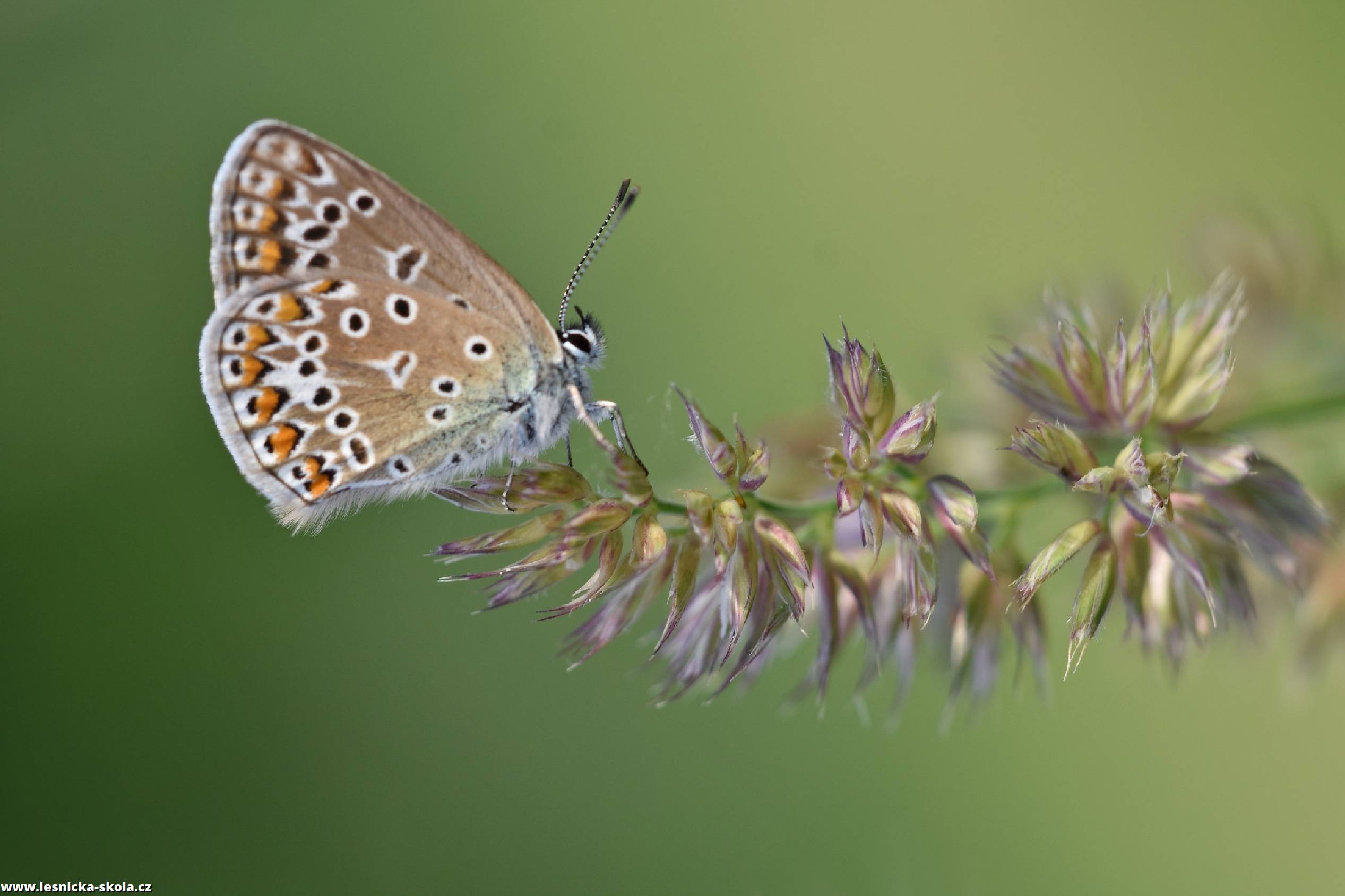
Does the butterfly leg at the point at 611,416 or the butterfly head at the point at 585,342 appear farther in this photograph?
the butterfly head at the point at 585,342

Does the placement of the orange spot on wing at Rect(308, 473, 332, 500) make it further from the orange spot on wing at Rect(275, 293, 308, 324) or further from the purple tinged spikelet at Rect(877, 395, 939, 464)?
the purple tinged spikelet at Rect(877, 395, 939, 464)

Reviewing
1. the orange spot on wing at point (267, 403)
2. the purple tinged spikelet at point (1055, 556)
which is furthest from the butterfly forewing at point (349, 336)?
the purple tinged spikelet at point (1055, 556)

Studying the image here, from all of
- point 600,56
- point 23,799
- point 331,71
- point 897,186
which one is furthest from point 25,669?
point 897,186

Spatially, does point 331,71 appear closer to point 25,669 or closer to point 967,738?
point 25,669

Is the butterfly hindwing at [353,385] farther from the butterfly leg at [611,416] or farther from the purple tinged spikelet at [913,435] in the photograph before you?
the purple tinged spikelet at [913,435]

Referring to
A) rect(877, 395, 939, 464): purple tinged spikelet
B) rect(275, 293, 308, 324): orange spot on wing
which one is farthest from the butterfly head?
rect(877, 395, 939, 464): purple tinged spikelet

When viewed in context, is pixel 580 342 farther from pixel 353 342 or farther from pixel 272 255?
pixel 272 255

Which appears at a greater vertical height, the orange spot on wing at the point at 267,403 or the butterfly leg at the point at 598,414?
the butterfly leg at the point at 598,414
